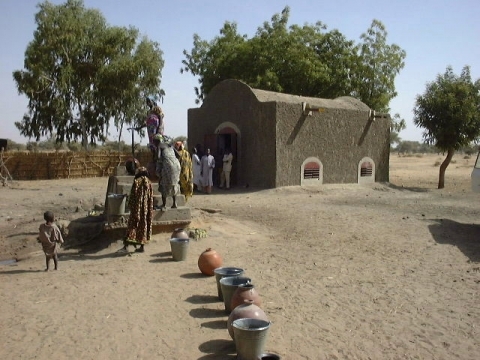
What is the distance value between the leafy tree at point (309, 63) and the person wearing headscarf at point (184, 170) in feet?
51.3

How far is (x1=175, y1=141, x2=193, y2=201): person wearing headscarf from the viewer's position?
9.08 m

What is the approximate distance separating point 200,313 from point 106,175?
1979 centimetres

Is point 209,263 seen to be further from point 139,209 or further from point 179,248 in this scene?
point 139,209

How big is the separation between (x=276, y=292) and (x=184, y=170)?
420cm

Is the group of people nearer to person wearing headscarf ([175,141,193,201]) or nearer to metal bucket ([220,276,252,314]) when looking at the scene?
person wearing headscarf ([175,141,193,201])

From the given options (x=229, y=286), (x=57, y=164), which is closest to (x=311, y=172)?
(x=229, y=286)

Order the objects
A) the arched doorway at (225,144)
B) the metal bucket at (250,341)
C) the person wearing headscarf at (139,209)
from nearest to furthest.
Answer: the metal bucket at (250,341) → the person wearing headscarf at (139,209) → the arched doorway at (225,144)

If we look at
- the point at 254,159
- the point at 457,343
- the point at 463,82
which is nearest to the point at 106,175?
the point at 254,159

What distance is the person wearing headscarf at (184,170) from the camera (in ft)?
29.8

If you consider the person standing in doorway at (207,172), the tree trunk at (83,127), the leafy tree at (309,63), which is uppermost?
the leafy tree at (309,63)

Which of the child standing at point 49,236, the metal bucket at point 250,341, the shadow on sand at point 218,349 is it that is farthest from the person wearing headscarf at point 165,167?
the metal bucket at point 250,341

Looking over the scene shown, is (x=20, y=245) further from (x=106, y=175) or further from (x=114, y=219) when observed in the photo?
(x=106, y=175)

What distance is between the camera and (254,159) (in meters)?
15.8

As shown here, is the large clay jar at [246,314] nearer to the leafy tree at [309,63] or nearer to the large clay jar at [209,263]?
the large clay jar at [209,263]
